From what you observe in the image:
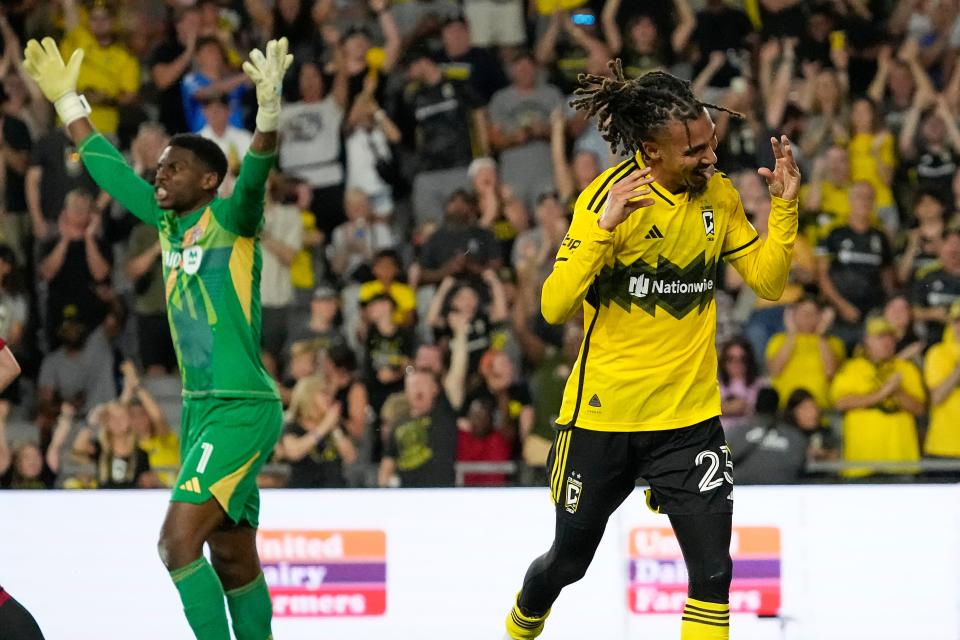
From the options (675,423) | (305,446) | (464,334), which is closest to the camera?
(675,423)

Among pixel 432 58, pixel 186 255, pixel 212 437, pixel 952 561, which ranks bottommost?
pixel 952 561

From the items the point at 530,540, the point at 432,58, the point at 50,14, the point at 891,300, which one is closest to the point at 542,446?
the point at 530,540

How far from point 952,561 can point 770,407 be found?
2500 millimetres

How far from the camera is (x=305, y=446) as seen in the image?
9969 mm

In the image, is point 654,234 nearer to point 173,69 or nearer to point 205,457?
point 205,457

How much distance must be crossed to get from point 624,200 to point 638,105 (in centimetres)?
56

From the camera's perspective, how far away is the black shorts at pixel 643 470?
565 centimetres

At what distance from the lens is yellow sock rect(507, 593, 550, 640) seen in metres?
6.30

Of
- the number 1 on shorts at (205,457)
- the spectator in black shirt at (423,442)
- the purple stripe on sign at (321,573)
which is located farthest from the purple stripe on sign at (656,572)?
the number 1 on shorts at (205,457)

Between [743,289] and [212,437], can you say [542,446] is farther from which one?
[212,437]

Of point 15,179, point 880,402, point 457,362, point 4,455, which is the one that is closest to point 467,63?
point 457,362

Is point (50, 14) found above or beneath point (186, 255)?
above

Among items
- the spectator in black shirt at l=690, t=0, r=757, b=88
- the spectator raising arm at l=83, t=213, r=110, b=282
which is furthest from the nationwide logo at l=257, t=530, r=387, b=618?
the spectator in black shirt at l=690, t=0, r=757, b=88

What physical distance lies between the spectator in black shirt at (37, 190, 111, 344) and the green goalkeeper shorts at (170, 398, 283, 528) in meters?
5.07
